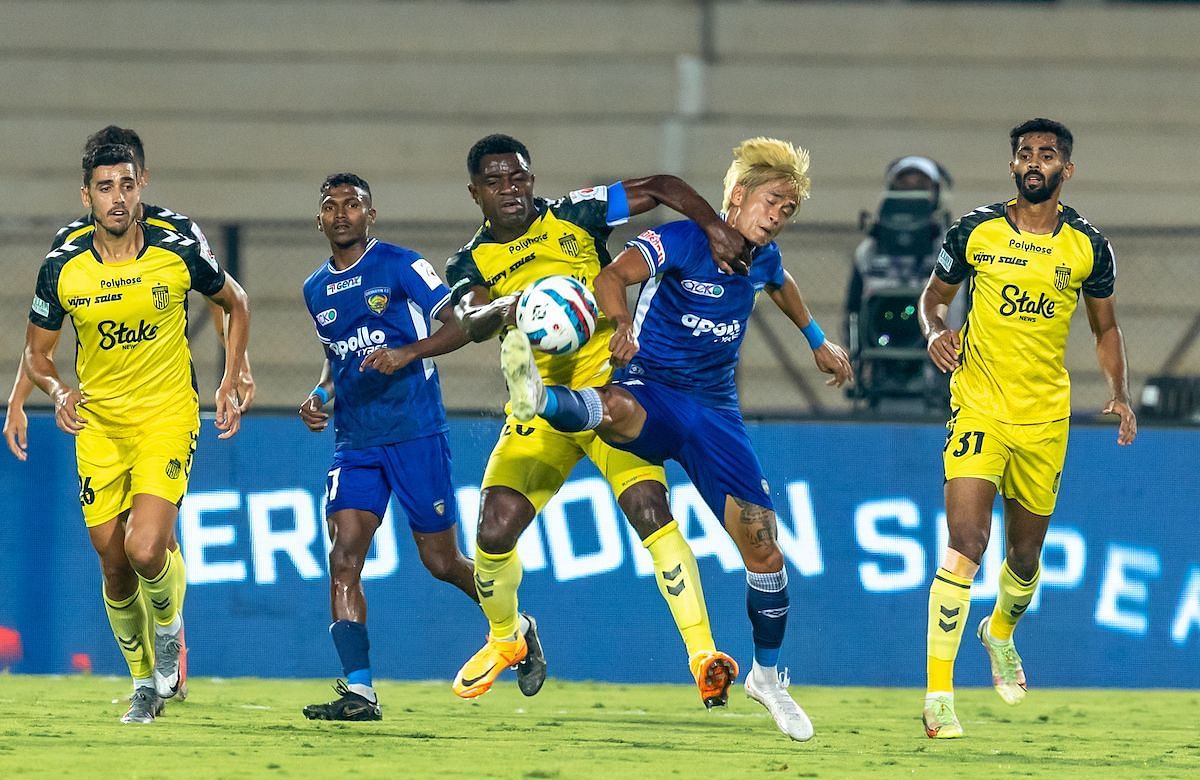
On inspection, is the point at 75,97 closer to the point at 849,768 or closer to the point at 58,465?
the point at 58,465

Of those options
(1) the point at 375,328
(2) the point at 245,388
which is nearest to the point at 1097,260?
(1) the point at 375,328

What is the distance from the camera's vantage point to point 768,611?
8.30 m

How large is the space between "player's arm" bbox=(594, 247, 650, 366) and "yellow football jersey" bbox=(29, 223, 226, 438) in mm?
1951

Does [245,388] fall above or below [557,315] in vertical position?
below

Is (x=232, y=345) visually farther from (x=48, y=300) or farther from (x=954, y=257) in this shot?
(x=954, y=257)

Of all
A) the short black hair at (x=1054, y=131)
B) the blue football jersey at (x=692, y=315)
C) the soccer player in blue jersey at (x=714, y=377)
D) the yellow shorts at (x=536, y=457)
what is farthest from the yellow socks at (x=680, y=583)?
the short black hair at (x=1054, y=131)

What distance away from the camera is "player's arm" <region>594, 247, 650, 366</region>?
7.60 meters

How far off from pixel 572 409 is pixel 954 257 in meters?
2.03

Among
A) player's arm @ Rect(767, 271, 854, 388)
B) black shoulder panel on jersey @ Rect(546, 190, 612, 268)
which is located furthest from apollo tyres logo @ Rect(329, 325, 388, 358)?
player's arm @ Rect(767, 271, 854, 388)

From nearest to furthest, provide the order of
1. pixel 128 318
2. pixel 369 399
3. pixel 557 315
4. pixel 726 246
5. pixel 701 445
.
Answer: pixel 557 315 < pixel 726 246 < pixel 701 445 < pixel 128 318 < pixel 369 399

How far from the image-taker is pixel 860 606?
36.4ft

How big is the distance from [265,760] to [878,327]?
17.1 ft

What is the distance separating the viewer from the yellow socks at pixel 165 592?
28.3 feet

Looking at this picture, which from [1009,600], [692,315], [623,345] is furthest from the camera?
[1009,600]
